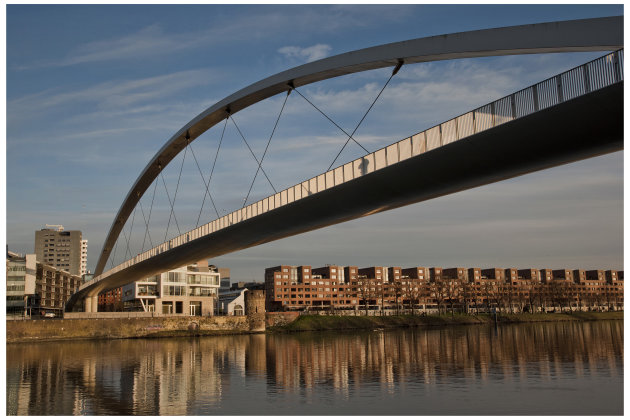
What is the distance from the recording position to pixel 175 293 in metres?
72.5

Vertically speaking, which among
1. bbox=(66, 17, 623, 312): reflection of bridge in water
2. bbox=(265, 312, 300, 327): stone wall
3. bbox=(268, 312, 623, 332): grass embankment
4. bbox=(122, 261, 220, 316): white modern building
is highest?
bbox=(66, 17, 623, 312): reflection of bridge in water

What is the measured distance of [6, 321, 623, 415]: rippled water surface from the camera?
50.1 ft

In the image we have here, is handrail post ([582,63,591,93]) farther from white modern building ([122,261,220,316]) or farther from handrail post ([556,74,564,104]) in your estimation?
white modern building ([122,261,220,316])

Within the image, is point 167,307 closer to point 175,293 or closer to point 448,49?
point 175,293

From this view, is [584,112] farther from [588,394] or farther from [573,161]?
[588,394]

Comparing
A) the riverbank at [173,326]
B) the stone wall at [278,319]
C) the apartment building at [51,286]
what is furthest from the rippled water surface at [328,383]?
the apartment building at [51,286]

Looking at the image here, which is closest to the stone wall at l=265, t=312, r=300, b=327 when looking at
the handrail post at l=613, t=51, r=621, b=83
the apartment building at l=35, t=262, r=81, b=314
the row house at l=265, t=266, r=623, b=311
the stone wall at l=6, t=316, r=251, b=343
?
the stone wall at l=6, t=316, r=251, b=343

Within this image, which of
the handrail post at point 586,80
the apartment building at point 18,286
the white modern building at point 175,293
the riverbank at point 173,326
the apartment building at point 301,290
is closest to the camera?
the handrail post at point 586,80

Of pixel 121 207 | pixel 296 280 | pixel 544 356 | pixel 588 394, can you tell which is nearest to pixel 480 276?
pixel 296 280

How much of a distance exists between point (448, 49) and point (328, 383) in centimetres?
1112

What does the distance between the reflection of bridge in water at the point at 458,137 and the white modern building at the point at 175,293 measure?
4130 centimetres

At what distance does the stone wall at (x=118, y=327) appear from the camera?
48594 mm

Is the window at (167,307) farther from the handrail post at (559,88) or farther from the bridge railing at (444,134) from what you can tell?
the handrail post at (559,88)

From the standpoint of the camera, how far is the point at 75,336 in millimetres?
50625
